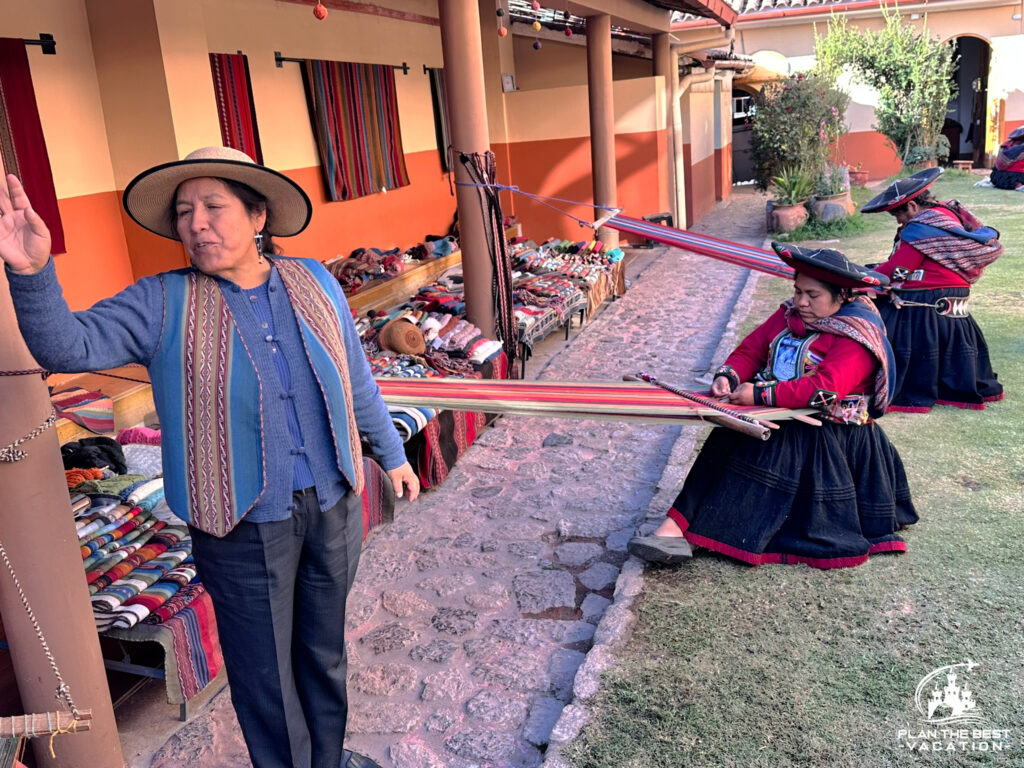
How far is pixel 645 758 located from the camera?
2438 mm

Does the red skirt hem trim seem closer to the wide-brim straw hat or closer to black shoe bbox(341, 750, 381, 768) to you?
black shoe bbox(341, 750, 381, 768)

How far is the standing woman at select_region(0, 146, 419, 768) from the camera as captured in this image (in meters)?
1.84

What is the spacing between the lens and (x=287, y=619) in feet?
6.66

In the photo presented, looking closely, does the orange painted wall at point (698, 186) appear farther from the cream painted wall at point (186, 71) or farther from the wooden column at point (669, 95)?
the cream painted wall at point (186, 71)

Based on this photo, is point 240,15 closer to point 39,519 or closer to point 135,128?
point 135,128

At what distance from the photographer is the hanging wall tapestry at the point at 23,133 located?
185 inches

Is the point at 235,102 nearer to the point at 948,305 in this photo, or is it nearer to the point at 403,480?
the point at 948,305

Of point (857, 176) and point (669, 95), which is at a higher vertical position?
point (669, 95)

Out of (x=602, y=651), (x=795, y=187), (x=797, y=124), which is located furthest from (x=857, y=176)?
(x=602, y=651)

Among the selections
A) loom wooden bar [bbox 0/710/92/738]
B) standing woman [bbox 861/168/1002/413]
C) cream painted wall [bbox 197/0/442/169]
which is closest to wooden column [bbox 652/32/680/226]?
cream painted wall [bbox 197/0/442/169]

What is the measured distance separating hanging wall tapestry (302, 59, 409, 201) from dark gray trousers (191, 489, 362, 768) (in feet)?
19.1

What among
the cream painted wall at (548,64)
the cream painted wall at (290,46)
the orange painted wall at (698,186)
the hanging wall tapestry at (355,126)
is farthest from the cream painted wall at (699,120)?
the hanging wall tapestry at (355,126)

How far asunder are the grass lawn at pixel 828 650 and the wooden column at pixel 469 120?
2.80 metres

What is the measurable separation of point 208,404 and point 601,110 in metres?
8.13
